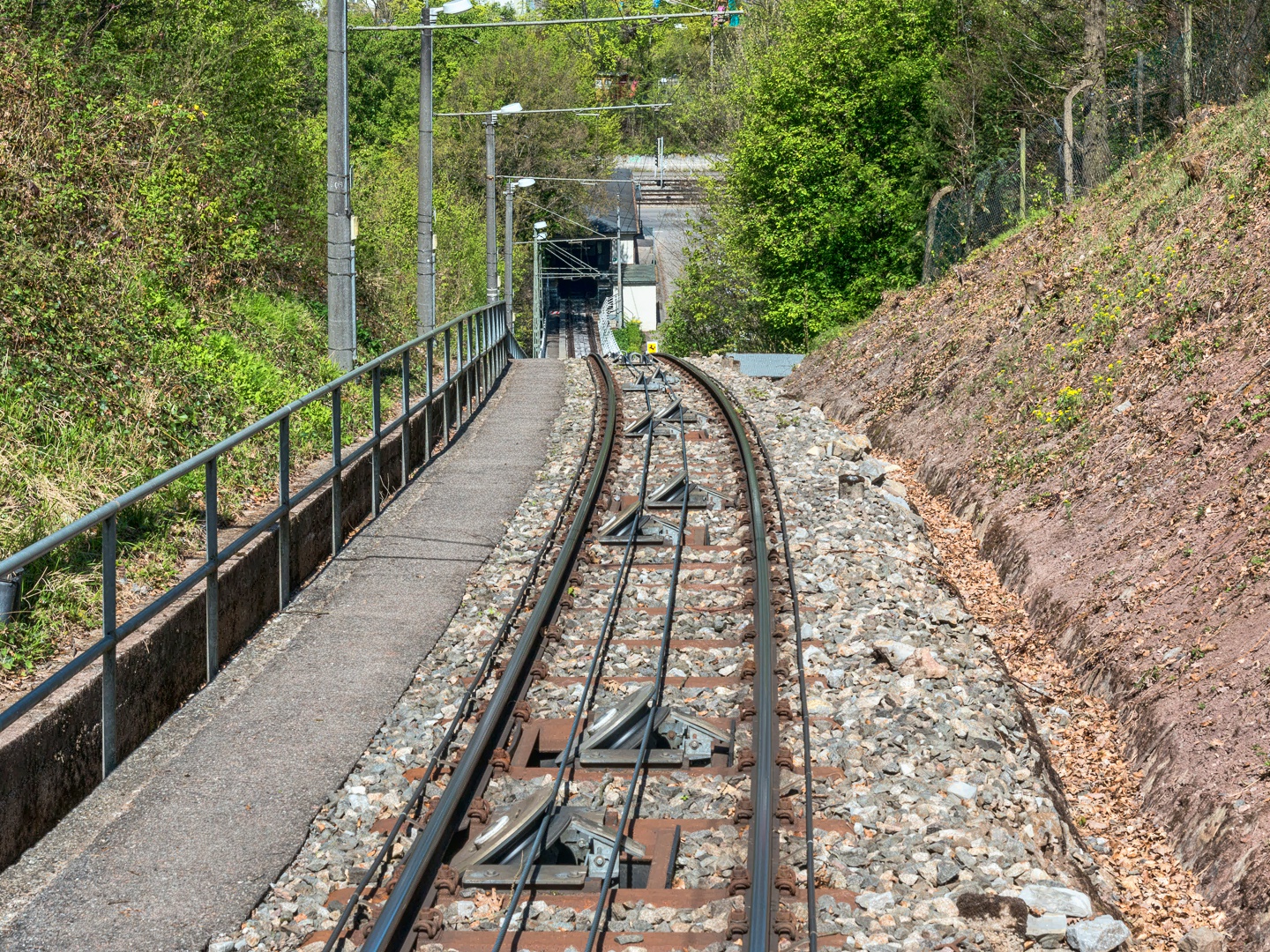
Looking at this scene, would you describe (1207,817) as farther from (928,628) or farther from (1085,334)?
(1085,334)

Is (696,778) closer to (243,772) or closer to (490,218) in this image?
(243,772)

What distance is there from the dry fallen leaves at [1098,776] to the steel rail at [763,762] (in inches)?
59.0

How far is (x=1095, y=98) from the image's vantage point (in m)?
21.3

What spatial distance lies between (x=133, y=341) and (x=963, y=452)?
8.45 m

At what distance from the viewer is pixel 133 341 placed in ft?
40.5

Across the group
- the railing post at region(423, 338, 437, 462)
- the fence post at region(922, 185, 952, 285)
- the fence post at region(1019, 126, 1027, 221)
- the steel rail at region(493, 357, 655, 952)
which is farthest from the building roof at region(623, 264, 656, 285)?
the steel rail at region(493, 357, 655, 952)

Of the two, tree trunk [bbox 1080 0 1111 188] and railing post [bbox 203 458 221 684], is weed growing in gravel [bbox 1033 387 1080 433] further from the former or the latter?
tree trunk [bbox 1080 0 1111 188]

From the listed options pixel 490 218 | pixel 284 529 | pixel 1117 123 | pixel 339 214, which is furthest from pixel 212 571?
pixel 490 218

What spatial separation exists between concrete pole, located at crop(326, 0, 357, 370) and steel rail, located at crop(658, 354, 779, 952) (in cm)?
576

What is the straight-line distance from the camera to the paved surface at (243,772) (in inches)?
209

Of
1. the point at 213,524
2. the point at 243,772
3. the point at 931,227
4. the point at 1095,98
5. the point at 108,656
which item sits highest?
the point at 1095,98

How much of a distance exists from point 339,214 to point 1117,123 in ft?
46.1

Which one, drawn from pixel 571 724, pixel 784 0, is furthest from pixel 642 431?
pixel 784 0

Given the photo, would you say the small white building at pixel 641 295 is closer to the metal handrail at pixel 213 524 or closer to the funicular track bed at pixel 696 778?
the metal handrail at pixel 213 524
